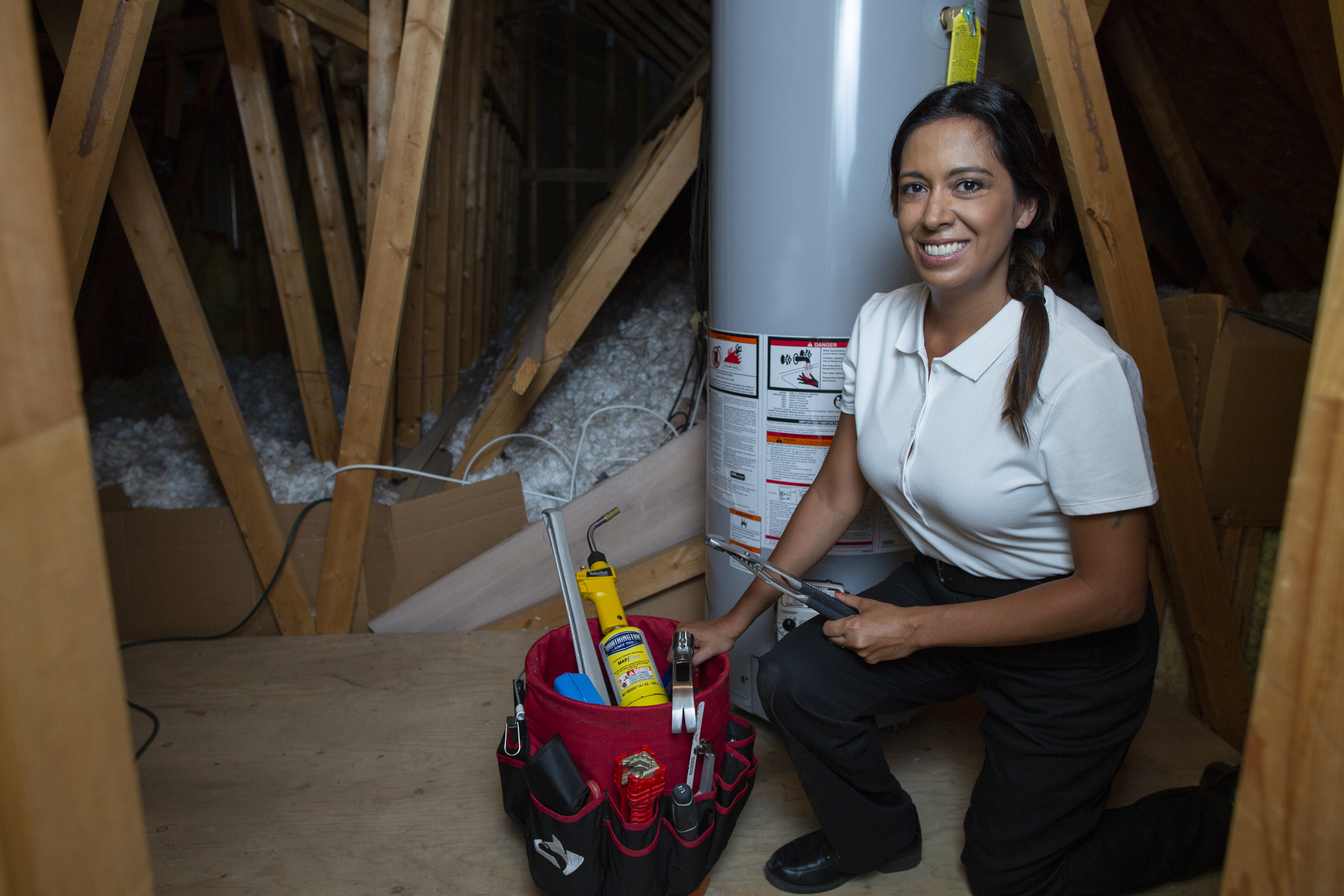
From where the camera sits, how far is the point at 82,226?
1447 millimetres

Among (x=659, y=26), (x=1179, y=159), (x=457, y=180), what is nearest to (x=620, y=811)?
(x=1179, y=159)

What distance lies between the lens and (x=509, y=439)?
7.56 ft

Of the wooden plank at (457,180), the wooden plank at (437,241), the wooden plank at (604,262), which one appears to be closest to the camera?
the wooden plank at (604,262)

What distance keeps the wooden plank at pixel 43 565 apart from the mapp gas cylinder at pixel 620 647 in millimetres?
764

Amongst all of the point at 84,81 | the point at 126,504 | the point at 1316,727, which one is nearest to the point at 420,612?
the point at 126,504

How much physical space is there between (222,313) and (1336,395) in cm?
411

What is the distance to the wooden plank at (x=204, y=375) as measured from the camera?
67.4 inches

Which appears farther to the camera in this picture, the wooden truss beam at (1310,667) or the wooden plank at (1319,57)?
the wooden plank at (1319,57)

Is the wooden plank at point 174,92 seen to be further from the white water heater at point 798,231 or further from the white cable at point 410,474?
the white water heater at point 798,231

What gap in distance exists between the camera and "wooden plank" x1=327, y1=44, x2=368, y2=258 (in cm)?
231

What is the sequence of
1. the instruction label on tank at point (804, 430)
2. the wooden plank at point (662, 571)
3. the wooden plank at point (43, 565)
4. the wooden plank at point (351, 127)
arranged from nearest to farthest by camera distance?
1. the wooden plank at point (43, 565)
2. the instruction label on tank at point (804, 430)
3. the wooden plank at point (662, 571)
4. the wooden plank at point (351, 127)

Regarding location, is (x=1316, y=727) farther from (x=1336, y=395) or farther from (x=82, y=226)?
(x=82, y=226)

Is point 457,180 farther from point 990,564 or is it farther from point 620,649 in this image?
point 990,564

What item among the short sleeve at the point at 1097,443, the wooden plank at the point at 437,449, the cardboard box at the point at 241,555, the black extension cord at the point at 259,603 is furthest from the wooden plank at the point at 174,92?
the short sleeve at the point at 1097,443
